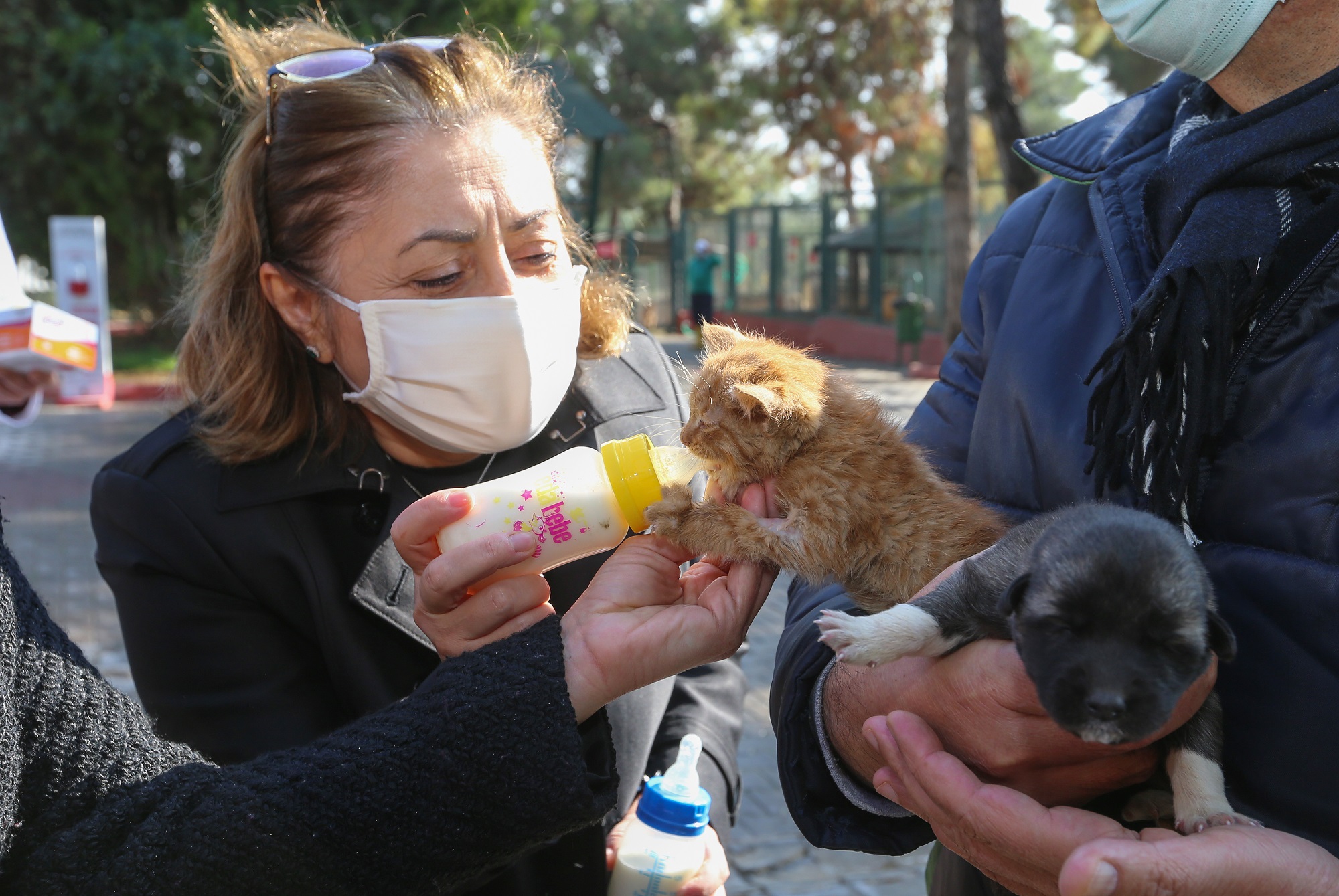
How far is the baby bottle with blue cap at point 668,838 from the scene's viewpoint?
257 centimetres

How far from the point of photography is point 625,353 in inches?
137

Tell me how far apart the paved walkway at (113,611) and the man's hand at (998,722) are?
1010 millimetres

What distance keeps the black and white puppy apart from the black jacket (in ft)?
4.52

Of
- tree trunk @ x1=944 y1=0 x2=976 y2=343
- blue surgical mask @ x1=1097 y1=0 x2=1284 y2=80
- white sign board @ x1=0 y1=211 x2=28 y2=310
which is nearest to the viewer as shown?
blue surgical mask @ x1=1097 y1=0 x2=1284 y2=80

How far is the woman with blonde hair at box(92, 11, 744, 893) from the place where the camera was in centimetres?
269

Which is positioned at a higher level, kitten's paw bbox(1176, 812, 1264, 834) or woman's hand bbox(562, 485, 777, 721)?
woman's hand bbox(562, 485, 777, 721)

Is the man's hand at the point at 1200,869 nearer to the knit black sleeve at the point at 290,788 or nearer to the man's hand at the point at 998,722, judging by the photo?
the man's hand at the point at 998,722

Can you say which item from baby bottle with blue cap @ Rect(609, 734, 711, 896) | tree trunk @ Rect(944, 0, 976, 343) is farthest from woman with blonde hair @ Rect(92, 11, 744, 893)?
tree trunk @ Rect(944, 0, 976, 343)

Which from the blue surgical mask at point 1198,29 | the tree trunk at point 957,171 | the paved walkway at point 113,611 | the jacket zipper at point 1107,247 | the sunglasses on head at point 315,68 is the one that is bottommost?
the paved walkway at point 113,611

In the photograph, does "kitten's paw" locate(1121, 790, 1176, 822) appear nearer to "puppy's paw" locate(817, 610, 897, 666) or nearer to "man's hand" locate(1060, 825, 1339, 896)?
"man's hand" locate(1060, 825, 1339, 896)

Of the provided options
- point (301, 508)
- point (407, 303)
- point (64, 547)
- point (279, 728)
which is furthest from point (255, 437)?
point (64, 547)

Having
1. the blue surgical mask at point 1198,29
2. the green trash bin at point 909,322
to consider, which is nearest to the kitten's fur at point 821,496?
the blue surgical mask at point 1198,29

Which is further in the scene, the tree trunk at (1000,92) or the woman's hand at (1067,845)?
the tree trunk at (1000,92)

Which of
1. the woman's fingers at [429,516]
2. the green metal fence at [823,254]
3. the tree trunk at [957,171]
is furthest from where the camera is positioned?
the green metal fence at [823,254]
